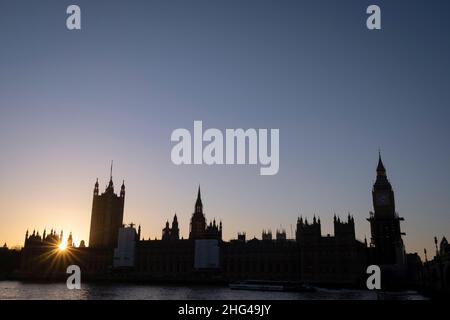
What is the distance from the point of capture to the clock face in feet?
379

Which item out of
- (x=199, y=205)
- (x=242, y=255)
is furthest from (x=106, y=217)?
(x=242, y=255)

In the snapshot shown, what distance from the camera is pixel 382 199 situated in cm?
11612

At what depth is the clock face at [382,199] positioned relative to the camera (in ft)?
379

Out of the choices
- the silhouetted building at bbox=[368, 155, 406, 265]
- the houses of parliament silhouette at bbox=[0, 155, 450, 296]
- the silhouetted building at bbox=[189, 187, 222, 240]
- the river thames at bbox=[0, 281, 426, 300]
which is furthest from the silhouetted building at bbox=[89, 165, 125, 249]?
the silhouetted building at bbox=[368, 155, 406, 265]

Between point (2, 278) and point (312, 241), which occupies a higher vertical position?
point (312, 241)

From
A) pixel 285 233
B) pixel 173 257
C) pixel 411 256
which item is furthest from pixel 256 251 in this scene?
pixel 411 256

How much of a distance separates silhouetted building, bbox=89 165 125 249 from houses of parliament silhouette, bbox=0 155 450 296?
33.6 inches

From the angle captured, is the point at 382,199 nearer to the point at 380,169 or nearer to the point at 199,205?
the point at 380,169

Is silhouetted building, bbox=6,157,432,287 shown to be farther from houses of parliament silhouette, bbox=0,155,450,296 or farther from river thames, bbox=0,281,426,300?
river thames, bbox=0,281,426,300

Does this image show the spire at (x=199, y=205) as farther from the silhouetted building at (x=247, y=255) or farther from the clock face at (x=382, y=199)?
the clock face at (x=382, y=199)

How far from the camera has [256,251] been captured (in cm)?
10875

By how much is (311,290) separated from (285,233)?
6036 centimetres

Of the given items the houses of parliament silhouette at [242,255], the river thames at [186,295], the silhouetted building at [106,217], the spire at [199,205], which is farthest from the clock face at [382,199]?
the silhouetted building at [106,217]
